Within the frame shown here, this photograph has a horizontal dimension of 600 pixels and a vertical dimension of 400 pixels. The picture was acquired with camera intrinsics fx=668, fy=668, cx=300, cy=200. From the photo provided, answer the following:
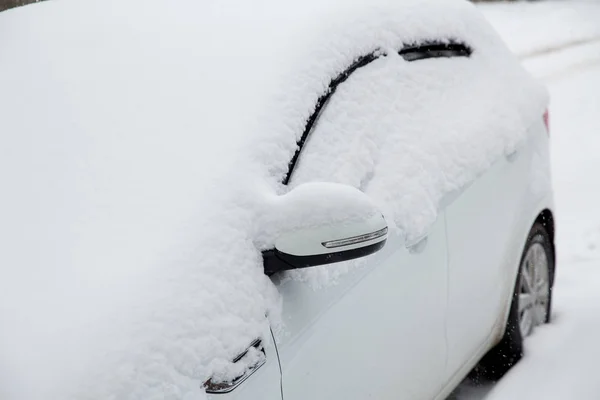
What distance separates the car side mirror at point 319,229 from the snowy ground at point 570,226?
4.73 ft

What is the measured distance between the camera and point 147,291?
1.44m

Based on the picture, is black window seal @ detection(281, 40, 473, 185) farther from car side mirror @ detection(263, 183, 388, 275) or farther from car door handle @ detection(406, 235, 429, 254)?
car door handle @ detection(406, 235, 429, 254)

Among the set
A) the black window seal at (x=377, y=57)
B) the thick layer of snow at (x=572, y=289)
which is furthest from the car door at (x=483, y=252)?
the black window seal at (x=377, y=57)

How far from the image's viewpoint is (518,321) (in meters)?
2.91

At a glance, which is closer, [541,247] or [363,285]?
[363,285]

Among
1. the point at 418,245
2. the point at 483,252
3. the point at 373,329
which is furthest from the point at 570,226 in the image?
the point at 373,329

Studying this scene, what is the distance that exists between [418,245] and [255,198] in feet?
2.31

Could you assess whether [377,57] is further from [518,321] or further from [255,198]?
[518,321]

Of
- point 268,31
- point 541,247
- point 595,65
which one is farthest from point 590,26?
point 268,31

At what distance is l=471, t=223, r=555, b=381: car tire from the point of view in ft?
9.50

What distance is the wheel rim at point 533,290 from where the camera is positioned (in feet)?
9.78

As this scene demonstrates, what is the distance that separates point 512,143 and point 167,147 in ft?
A: 4.90

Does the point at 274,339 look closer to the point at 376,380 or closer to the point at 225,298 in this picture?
the point at 225,298

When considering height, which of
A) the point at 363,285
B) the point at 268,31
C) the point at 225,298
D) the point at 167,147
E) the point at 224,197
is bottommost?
the point at 363,285
